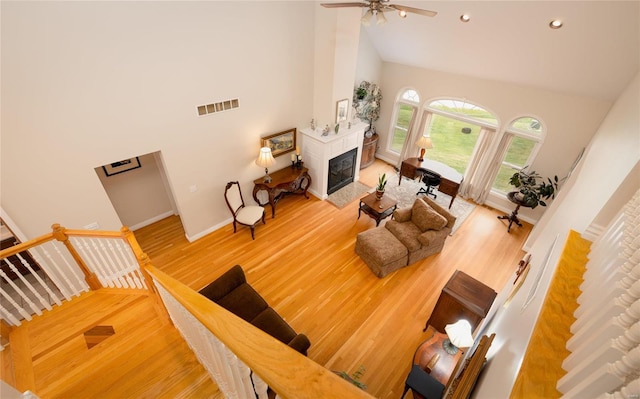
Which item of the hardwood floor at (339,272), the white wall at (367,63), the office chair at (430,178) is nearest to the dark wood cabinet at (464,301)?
the hardwood floor at (339,272)

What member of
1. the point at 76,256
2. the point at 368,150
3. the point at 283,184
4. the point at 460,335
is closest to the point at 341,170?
the point at 368,150

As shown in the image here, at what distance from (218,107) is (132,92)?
133 centimetres

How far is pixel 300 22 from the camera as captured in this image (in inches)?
210

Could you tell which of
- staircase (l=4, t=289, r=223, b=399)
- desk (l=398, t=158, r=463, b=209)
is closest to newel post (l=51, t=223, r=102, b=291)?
staircase (l=4, t=289, r=223, b=399)

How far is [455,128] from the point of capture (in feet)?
31.5

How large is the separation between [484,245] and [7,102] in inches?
308

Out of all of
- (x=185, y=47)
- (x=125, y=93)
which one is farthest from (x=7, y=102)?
(x=185, y=47)

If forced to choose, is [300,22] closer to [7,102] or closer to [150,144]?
[150,144]

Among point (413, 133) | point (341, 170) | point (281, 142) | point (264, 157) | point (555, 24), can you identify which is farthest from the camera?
point (413, 133)

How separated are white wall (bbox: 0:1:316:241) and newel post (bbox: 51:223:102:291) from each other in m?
1.36

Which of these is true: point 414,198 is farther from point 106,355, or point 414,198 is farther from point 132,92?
point 106,355

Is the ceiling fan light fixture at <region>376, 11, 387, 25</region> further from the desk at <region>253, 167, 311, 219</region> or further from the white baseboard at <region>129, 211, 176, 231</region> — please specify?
the white baseboard at <region>129, 211, 176, 231</region>

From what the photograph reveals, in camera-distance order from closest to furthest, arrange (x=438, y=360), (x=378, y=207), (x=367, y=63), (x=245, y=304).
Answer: (x=438, y=360)
(x=245, y=304)
(x=378, y=207)
(x=367, y=63)

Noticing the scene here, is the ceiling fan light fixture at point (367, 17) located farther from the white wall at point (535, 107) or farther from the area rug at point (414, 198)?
the area rug at point (414, 198)
